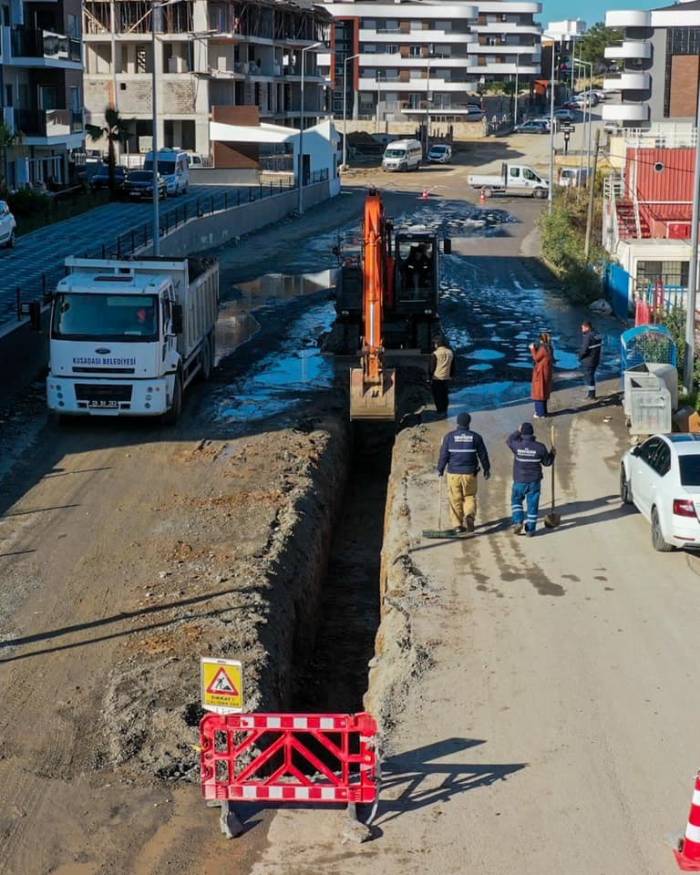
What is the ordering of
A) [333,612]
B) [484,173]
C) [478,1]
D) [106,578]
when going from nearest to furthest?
[106,578] → [333,612] → [484,173] → [478,1]

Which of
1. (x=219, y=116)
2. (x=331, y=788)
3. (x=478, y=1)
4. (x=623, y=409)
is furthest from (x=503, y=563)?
(x=478, y=1)

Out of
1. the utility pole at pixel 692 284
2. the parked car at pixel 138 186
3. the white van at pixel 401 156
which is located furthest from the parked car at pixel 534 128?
the utility pole at pixel 692 284

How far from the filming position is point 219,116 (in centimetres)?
8669

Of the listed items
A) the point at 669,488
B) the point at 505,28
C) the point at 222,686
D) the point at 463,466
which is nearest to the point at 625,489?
the point at 669,488

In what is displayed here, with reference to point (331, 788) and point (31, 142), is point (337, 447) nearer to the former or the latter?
point (331, 788)

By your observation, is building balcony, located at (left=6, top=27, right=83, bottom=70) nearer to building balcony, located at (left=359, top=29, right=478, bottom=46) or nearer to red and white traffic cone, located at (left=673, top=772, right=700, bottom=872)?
red and white traffic cone, located at (left=673, top=772, right=700, bottom=872)

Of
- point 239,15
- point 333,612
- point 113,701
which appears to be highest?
point 239,15

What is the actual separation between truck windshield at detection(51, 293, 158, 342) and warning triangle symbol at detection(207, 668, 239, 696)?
1389cm

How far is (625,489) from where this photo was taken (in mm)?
19641

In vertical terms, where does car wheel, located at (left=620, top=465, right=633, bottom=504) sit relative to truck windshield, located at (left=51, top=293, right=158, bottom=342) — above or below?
below

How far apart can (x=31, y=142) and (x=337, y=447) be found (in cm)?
4000

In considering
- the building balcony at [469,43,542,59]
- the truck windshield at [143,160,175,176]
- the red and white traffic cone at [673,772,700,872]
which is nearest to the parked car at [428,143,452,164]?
the truck windshield at [143,160,175,176]

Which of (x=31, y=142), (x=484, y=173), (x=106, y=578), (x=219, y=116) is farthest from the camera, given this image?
(x=484, y=173)

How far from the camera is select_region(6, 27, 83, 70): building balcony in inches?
2308
